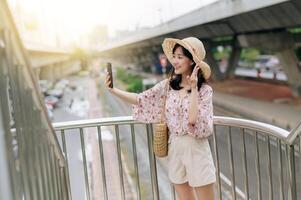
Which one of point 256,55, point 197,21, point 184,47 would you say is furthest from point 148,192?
point 256,55

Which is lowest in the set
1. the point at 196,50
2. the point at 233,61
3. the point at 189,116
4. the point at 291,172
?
the point at 233,61

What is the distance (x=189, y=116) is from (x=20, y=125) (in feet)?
3.39

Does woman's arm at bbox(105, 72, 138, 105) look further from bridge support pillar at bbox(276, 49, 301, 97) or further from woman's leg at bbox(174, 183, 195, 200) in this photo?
bridge support pillar at bbox(276, 49, 301, 97)

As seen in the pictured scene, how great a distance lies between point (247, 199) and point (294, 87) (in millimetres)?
14573

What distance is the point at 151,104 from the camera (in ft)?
8.16

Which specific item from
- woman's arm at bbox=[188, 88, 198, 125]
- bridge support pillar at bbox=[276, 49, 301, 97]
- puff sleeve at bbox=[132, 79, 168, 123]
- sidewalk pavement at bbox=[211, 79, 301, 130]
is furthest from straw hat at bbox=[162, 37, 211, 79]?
bridge support pillar at bbox=[276, 49, 301, 97]

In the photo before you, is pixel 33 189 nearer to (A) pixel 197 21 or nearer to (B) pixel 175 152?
(B) pixel 175 152

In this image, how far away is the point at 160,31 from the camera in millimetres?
17281

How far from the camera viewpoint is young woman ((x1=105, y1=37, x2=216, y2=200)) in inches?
88.4

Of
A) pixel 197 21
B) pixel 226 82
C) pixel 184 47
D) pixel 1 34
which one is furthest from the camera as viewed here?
pixel 226 82

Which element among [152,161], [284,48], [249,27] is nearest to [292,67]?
[284,48]

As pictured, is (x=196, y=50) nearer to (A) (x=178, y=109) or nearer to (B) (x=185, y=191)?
(A) (x=178, y=109)

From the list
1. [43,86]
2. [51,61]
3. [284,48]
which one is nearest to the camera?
[43,86]

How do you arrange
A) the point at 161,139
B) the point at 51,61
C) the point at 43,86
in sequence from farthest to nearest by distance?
the point at 51,61, the point at 43,86, the point at 161,139
